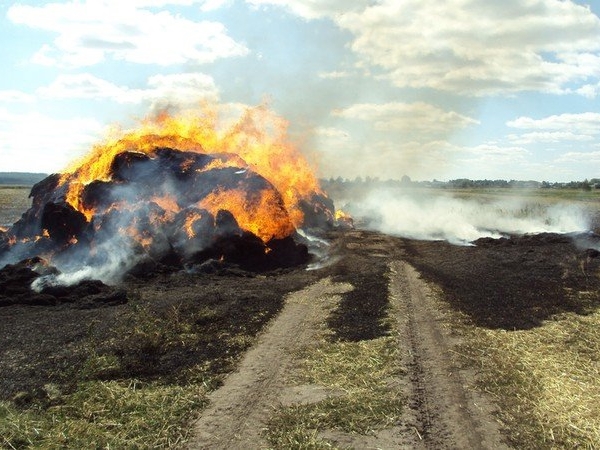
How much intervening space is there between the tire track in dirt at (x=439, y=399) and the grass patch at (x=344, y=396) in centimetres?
44

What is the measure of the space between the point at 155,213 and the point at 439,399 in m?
20.1

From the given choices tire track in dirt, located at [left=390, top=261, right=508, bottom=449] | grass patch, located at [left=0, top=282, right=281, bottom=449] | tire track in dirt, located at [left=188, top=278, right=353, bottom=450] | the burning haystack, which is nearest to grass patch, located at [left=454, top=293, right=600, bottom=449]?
tire track in dirt, located at [left=390, top=261, right=508, bottom=449]

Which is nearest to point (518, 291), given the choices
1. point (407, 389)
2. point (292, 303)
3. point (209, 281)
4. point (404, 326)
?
point (404, 326)

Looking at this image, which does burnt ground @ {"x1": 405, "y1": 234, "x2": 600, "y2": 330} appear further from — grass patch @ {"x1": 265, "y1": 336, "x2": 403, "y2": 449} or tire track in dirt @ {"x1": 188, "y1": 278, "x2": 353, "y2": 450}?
tire track in dirt @ {"x1": 188, "y1": 278, "x2": 353, "y2": 450}

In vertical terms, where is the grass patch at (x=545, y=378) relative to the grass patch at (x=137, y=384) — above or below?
above

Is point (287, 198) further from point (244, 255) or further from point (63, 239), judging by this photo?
point (63, 239)

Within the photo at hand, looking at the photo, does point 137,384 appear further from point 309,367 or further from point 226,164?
point 226,164

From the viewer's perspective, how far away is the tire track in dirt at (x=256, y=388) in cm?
868

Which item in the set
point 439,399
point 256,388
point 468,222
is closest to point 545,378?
point 439,399

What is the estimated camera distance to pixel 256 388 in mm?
10680

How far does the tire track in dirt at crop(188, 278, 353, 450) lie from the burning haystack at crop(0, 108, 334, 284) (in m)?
9.77

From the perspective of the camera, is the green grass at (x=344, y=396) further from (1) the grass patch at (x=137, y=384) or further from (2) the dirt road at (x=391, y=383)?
(1) the grass patch at (x=137, y=384)

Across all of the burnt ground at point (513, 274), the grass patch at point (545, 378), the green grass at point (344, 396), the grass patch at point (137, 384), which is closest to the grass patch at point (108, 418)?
the grass patch at point (137, 384)

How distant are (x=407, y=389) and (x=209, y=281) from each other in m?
14.0
